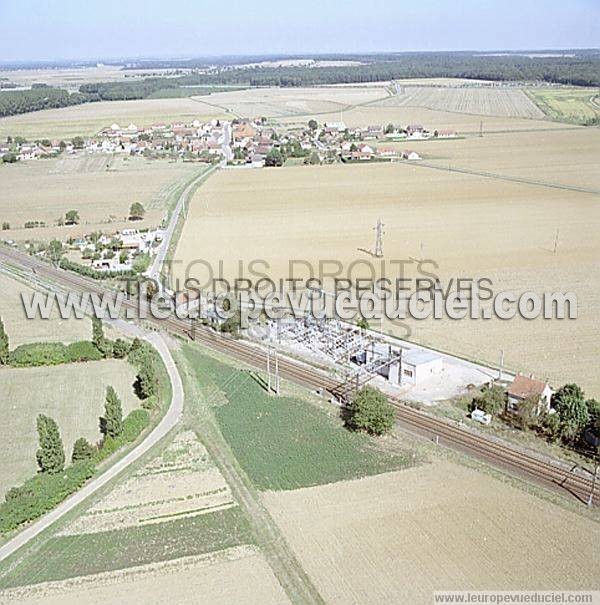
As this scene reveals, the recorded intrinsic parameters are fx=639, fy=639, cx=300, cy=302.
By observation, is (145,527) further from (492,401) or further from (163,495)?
(492,401)

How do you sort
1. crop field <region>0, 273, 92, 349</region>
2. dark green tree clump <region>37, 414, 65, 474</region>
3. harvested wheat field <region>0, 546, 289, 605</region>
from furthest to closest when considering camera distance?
crop field <region>0, 273, 92, 349</region> → dark green tree clump <region>37, 414, 65, 474</region> → harvested wheat field <region>0, 546, 289, 605</region>

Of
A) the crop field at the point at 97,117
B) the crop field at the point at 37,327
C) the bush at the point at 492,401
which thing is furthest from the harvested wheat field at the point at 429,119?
the bush at the point at 492,401

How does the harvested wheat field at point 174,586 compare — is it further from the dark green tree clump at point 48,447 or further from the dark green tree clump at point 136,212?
the dark green tree clump at point 136,212

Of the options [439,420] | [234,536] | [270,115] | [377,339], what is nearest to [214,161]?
[270,115]

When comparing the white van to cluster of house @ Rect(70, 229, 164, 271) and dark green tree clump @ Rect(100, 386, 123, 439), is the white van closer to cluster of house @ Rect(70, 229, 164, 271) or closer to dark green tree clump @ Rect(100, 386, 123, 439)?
dark green tree clump @ Rect(100, 386, 123, 439)

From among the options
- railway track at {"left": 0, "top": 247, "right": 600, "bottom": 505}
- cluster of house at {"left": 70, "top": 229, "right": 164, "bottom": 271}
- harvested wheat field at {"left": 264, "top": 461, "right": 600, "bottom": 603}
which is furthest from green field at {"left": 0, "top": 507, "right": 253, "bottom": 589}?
cluster of house at {"left": 70, "top": 229, "right": 164, "bottom": 271}
